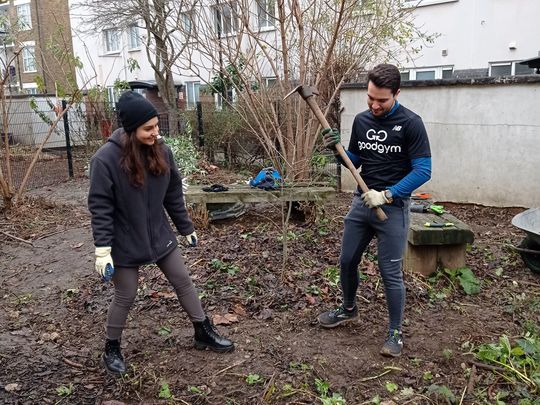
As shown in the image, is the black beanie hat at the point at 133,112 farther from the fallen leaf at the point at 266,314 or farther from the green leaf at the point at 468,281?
the green leaf at the point at 468,281

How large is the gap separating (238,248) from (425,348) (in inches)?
88.7

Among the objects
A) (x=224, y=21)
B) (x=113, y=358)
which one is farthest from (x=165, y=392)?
(x=224, y=21)

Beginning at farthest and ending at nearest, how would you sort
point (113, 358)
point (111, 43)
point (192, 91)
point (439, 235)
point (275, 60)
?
point (111, 43) → point (192, 91) → point (275, 60) → point (439, 235) → point (113, 358)

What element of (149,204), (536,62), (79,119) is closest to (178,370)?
(149,204)

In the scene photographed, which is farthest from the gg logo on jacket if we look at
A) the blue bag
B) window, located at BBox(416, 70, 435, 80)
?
window, located at BBox(416, 70, 435, 80)

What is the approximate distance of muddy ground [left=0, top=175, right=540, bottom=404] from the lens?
9.12ft

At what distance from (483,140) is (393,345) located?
15.7 ft

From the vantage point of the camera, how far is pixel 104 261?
2619 millimetres

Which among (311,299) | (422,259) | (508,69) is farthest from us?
(508,69)

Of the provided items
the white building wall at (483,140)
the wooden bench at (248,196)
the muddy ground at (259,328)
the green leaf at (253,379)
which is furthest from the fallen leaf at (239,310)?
the white building wall at (483,140)

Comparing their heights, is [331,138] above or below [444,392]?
above

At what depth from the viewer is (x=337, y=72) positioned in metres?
7.23

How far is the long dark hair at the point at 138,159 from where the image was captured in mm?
2648

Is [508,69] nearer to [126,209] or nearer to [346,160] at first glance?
[346,160]
